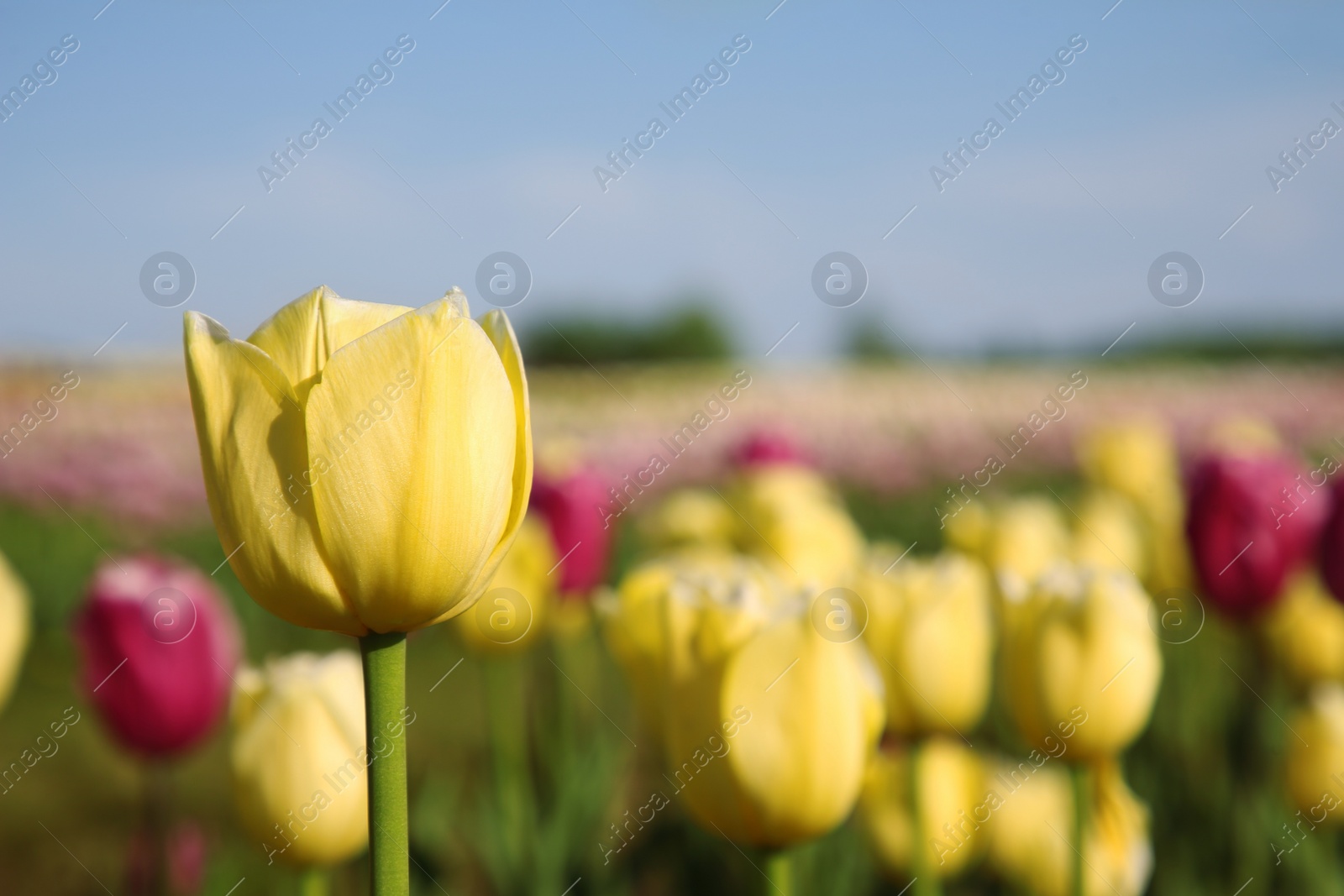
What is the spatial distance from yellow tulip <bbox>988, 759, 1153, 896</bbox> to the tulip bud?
1.44ft

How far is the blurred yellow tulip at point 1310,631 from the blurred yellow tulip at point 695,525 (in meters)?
1.39

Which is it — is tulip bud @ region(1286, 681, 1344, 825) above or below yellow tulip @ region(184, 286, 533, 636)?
below

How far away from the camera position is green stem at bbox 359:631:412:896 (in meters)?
0.61

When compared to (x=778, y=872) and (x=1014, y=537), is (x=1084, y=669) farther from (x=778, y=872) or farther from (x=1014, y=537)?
(x=1014, y=537)

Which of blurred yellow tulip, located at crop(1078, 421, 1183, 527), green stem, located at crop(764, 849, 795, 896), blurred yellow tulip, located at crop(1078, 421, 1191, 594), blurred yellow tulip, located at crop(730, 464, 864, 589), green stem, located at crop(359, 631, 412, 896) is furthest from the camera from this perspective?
blurred yellow tulip, located at crop(1078, 421, 1183, 527)

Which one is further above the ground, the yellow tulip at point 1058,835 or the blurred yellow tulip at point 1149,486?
the yellow tulip at point 1058,835

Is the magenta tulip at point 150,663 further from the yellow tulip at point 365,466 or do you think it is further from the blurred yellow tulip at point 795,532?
the yellow tulip at point 365,466

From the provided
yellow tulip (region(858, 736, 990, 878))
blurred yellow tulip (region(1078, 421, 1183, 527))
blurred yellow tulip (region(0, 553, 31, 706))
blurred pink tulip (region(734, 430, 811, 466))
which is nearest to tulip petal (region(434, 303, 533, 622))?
blurred yellow tulip (region(0, 553, 31, 706))

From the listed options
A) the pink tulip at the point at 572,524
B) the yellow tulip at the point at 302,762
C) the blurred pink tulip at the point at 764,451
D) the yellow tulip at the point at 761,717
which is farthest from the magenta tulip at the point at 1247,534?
the yellow tulip at the point at 302,762

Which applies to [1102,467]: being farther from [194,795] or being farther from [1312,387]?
[1312,387]

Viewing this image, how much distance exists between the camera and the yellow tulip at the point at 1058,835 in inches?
67.4

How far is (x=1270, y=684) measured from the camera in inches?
125

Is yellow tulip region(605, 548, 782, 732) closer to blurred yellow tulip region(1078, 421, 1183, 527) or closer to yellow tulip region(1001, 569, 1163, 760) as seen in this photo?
yellow tulip region(1001, 569, 1163, 760)

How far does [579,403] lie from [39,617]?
8.21 meters
